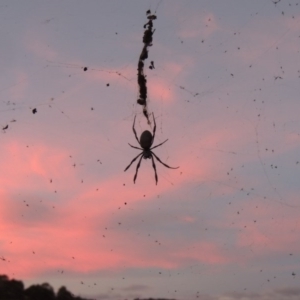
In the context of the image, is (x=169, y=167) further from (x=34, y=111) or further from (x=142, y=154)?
(x=34, y=111)

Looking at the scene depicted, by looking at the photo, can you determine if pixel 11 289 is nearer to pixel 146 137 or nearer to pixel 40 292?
pixel 40 292

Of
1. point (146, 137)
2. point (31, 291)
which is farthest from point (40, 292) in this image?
point (146, 137)

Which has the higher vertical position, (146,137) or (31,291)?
(146,137)

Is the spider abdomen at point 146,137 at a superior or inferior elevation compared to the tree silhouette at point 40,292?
superior

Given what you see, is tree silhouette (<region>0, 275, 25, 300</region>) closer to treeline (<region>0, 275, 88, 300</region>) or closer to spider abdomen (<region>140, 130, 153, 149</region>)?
treeline (<region>0, 275, 88, 300</region>)

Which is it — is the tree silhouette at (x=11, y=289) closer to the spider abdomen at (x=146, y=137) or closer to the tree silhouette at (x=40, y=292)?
the tree silhouette at (x=40, y=292)

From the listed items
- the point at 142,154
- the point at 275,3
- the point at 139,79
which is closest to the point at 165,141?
the point at 142,154

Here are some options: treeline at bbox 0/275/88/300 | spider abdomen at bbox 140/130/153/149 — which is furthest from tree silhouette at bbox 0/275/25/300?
spider abdomen at bbox 140/130/153/149

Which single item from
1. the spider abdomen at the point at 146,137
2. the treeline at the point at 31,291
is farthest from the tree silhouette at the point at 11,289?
the spider abdomen at the point at 146,137
